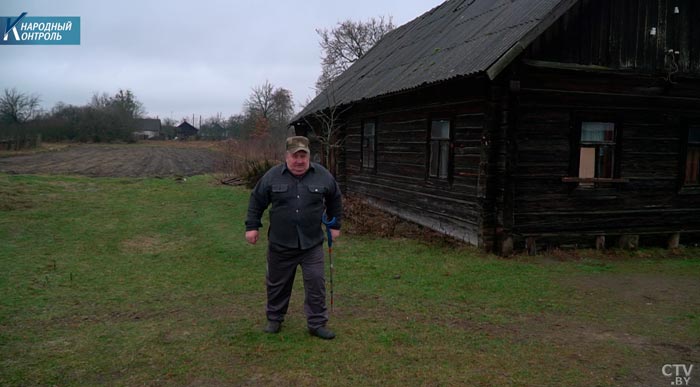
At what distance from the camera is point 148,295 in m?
6.62

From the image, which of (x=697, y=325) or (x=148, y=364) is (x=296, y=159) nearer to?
(x=148, y=364)

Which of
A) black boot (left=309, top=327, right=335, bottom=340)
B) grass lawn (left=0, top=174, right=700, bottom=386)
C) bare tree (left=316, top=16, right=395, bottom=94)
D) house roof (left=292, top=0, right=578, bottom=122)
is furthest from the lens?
bare tree (left=316, top=16, right=395, bottom=94)

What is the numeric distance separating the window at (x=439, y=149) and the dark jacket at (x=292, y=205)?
5.92 metres

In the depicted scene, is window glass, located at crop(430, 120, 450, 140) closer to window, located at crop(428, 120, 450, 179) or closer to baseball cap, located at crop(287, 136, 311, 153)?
window, located at crop(428, 120, 450, 179)

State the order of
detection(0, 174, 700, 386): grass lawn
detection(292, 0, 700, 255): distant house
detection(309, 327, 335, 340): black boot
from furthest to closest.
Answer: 1. detection(292, 0, 700, 255): distant house
2. detection(309, 327, 335, 340): black boot
3. detection(0, 174, 700, 386): grass lawn

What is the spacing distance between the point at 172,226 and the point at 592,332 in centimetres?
926

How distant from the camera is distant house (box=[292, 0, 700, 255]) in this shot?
9.06 metres

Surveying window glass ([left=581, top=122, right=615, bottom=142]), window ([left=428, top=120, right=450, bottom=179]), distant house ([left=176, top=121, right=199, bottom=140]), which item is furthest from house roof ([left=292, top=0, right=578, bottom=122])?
distant house ([left=176, top=121, right=199, bottom=140])

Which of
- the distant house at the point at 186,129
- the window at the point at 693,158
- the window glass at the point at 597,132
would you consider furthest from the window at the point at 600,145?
the distant house at the point at 186,129

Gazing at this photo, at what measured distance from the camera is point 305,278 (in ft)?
16.6

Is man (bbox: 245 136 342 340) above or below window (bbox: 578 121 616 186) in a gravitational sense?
below

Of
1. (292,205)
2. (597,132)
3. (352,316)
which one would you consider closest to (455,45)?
(597,132)

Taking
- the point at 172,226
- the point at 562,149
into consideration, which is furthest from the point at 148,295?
the point at 562,149

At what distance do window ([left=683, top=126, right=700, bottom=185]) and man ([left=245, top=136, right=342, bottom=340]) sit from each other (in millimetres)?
8607
